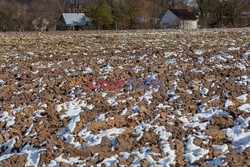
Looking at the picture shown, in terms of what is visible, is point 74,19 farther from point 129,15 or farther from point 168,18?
point 129,15

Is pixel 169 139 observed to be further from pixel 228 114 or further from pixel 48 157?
pixel 48 157

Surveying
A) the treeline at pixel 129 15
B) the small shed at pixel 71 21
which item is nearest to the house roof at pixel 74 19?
the small shed at pixel 71 21

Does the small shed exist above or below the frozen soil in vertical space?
above

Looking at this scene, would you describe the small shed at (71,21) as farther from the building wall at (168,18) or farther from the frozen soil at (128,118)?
the frozen soil at (128,118)

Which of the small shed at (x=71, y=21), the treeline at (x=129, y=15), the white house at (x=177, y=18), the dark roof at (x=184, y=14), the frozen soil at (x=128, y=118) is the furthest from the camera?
the small shed at (x=71, y=21)

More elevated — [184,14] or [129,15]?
[184,14]

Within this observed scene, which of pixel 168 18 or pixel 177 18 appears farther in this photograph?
pixel 168 18

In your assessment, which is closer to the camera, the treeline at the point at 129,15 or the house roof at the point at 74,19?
the treeline at the point at 129,15

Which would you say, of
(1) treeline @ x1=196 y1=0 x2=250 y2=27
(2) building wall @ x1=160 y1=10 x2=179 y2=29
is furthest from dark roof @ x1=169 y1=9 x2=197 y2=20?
(1) treeline @ x1=196 y1=0 x2=250 y2=27

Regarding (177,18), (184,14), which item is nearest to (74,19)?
(184,14)

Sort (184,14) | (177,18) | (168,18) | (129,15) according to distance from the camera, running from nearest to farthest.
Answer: (129,15), (177,18), (184,14), (168,18)

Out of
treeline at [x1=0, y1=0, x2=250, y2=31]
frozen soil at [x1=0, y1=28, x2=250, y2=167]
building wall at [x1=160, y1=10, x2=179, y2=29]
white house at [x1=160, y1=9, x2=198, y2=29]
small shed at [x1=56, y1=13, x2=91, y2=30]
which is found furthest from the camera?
small shed at [x1=56, y1=13, x2=91, y2=30]

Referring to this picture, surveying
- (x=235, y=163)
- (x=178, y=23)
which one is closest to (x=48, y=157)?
(x=235, y=163)

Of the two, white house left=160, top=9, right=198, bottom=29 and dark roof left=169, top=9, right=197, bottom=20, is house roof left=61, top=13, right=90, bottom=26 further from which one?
dark roof left=169, top=9, right=197, bottom=20
